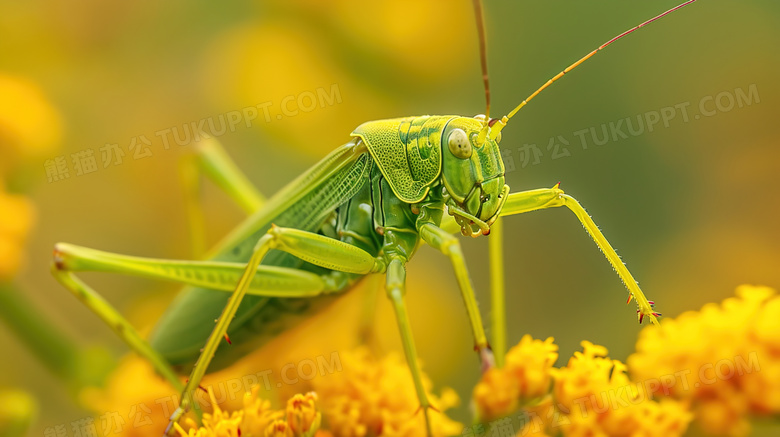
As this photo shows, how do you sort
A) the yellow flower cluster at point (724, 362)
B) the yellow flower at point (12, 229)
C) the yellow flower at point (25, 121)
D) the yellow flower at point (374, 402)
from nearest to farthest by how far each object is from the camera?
1. the yellow flower cluster at point (724, 362)
2. the yellow flower at point (374, 402)
3. the yellow flower at point (12, 229)
4. the yellow flower at point (25, 121)

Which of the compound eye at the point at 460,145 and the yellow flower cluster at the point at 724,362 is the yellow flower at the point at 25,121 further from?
the yellow flower cluster at the point at 724,362

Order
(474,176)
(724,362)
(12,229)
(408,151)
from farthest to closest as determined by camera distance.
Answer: (12,229)
(408,151)
(474,176)
(724,362)

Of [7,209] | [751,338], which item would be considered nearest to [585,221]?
[751,338]

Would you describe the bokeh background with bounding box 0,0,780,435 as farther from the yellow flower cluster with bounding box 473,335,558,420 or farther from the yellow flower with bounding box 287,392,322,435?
the yellow flower with bounding box 287,392,322,435

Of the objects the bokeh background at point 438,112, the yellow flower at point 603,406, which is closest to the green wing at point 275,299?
the bokeh background at point 438,112

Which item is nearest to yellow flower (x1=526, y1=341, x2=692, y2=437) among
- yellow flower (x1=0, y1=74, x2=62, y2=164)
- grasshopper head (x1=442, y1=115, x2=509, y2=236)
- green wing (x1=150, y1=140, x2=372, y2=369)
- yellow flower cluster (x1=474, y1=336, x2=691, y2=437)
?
yellow flower cluster (x1=474, y1=336, x2=691, y2=437)

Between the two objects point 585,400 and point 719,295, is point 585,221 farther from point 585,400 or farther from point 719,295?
point 719,295

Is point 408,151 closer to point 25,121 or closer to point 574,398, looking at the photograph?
point 574,398

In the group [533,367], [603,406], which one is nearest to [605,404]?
[603,406]
